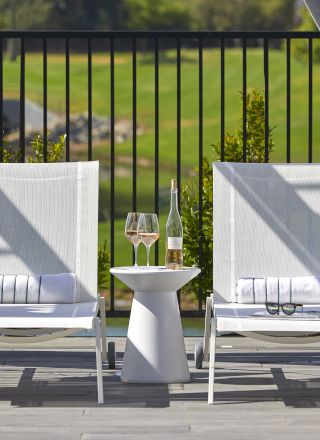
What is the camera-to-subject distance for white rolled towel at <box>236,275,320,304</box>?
4082 mm

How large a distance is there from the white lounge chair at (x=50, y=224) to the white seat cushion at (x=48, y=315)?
0.15 metres

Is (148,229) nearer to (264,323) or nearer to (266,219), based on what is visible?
(266,219)

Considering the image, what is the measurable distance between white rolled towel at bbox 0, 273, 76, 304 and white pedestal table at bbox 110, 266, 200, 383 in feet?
1.10

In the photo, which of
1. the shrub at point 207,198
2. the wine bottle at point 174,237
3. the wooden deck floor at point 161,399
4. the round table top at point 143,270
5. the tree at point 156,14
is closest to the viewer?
the wooden deck floor at point 161,399

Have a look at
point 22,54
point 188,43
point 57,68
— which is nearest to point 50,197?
point 22,54

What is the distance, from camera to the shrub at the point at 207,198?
16.2 ft

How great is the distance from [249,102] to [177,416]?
2216 millimetres

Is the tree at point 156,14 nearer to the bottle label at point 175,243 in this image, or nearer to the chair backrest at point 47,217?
the chair backrest at point 47,217

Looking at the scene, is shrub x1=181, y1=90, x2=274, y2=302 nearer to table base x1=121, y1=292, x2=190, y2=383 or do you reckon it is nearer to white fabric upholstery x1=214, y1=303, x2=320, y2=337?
table base x1=121, y1=292, x2=190, y2=383

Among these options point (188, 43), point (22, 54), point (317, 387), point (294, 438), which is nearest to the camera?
point (294, 438)

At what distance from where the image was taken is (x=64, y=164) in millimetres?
4270

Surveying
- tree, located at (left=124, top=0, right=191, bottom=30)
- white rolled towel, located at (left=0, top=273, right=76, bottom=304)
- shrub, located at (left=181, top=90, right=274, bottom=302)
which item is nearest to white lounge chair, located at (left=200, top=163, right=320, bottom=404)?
white rolled towel, located at (left=0, top=273, right=76, bottom=304)

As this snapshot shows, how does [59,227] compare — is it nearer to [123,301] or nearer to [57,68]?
[123,301]

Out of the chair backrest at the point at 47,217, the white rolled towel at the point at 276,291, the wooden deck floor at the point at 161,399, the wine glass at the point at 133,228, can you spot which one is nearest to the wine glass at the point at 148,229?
the wine glass at the point at 133,228
